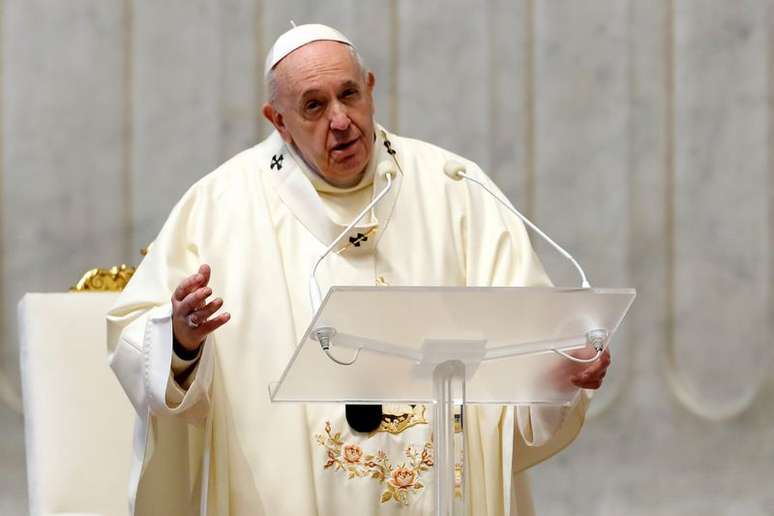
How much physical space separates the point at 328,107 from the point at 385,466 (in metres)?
0.85

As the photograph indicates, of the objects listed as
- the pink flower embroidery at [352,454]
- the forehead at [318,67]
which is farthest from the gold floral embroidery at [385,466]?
the forehead at [318,67]

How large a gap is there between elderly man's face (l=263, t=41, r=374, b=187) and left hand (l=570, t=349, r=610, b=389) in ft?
3.09

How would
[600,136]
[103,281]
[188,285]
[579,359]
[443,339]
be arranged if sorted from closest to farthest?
[443,339] → [579,359] → [188,285] → [103,281] → [600,136]

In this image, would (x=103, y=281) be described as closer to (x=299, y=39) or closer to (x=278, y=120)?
(x=278, y=120)

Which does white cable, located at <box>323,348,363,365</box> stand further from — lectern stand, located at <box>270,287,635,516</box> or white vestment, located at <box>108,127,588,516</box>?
white vestment, located at <box>108,127,588,516</box>

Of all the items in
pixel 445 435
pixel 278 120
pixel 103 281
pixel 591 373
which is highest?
pixel 278 120

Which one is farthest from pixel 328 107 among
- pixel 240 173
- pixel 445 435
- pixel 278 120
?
pixel 445 435

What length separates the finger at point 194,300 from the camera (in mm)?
3188

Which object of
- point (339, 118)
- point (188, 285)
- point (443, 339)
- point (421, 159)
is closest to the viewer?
point (443, 339)

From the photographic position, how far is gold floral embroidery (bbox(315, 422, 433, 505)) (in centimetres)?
365

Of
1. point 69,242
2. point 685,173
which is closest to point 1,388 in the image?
point 69,242

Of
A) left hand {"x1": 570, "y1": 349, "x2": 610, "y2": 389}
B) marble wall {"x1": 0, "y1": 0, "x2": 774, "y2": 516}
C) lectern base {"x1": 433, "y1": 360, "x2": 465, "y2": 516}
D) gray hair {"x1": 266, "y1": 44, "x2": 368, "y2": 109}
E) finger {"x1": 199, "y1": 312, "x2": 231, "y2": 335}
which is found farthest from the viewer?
marble wall {"x1": 0, "y1": 0, "x2": 774, "y2": 516}

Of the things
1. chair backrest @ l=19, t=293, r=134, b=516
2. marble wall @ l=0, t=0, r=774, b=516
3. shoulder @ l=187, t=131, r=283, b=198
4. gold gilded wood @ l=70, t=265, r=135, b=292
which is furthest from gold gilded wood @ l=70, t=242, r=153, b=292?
marble wall @ l=0, t=0, r=774, b=516

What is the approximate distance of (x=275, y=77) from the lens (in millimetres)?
3986
